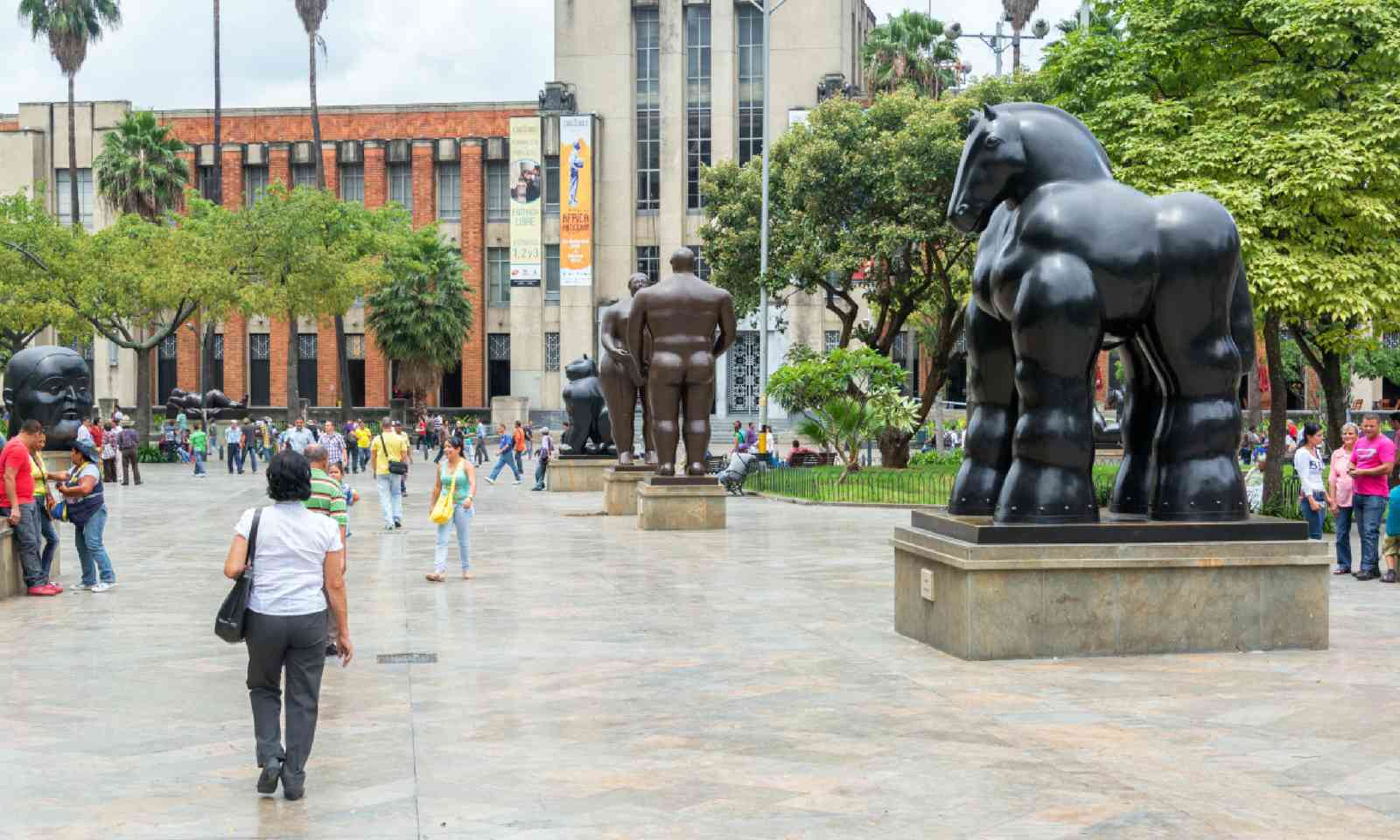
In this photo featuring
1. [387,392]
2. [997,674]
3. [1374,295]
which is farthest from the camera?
[387,392]

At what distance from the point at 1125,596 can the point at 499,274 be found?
2166 inches

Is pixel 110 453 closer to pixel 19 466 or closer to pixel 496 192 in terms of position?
pixel 19 466

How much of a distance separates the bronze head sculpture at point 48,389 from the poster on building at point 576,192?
3139 centimetres

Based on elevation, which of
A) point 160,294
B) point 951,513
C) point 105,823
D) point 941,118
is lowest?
point 105,823

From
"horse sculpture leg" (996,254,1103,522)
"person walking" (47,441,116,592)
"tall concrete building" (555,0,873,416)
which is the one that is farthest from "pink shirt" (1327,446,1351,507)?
"tall concrete building" (555,0,873,416)

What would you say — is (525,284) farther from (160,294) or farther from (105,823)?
(105,823)

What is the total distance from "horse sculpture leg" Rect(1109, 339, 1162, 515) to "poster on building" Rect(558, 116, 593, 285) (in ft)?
156

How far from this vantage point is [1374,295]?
19.6 meters

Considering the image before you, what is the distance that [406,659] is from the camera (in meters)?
9.32

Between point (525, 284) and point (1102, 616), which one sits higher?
point (525, 284)

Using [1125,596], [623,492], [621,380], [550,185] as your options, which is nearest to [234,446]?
[621,380]

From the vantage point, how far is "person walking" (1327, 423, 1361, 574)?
14445 millimetres

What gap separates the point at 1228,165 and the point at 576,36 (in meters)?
41.9

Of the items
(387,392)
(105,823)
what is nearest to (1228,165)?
(105,823)
